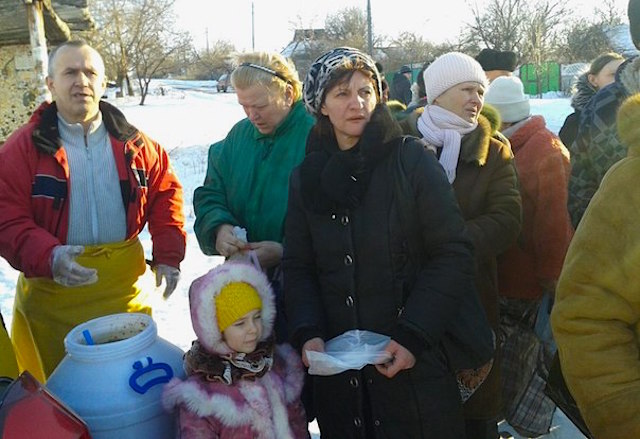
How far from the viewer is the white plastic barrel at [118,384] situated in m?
1.86

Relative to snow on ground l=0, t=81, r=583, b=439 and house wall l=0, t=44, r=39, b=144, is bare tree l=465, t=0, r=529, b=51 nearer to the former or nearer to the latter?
snow on ground l=0, t=81, r=583, b=439

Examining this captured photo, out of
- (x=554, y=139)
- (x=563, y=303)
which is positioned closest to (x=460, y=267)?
(x=563, y=303)

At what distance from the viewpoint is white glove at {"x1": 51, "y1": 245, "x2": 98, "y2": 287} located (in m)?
2.46

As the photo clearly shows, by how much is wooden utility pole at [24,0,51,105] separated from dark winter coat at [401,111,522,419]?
4995mm

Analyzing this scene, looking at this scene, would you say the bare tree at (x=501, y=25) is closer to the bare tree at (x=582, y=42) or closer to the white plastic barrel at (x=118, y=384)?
the bare tree at (x=582, y=42)

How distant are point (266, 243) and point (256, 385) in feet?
2.24

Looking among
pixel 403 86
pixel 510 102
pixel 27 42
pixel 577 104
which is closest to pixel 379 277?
pixel 510 102

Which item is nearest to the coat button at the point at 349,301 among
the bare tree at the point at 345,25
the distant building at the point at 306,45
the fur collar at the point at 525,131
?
the fur collar at the point at 525,131

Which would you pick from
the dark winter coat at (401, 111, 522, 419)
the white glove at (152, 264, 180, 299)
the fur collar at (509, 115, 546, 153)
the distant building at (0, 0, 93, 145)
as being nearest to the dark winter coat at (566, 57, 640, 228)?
the fur collar at (509, 115, 546, 153)

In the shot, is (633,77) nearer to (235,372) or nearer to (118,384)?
(235,372)

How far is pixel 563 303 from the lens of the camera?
1457 millimetres

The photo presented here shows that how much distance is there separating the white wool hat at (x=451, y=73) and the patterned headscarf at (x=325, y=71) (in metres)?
0.66

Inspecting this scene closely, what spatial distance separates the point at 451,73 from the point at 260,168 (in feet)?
3.19

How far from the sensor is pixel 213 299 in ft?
6.70
